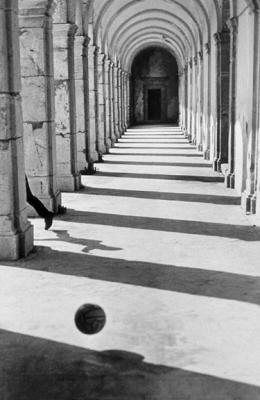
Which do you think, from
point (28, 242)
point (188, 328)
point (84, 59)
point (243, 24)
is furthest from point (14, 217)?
point (84, 59)

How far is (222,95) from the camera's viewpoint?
14.2m

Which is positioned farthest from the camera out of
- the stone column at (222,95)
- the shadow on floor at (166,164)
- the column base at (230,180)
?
the shadow on floor at (166,164)

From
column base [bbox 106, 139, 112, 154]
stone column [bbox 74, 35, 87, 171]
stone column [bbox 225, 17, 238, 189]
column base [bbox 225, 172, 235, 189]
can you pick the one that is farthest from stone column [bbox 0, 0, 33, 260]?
column base [bbox 106, 139, 112, 154]

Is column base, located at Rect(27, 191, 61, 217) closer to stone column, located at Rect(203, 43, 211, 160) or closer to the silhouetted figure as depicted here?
the silhouetted figure

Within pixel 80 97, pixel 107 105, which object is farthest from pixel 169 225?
pixel 107 105

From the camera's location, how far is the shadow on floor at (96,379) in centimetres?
354

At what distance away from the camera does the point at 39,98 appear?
30.2ft

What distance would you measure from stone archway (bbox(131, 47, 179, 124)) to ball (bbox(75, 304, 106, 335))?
3612 centimetres

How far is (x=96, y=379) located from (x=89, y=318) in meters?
0.41

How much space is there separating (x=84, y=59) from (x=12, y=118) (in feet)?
24.2

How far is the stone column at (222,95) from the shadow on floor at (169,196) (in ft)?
11.8

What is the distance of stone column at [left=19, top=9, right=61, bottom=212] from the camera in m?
9.05

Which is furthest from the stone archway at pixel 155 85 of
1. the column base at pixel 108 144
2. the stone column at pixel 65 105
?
the stone column at pixel 65 105

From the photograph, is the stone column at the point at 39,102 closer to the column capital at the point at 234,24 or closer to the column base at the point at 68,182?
the column base at the point at 68,182
